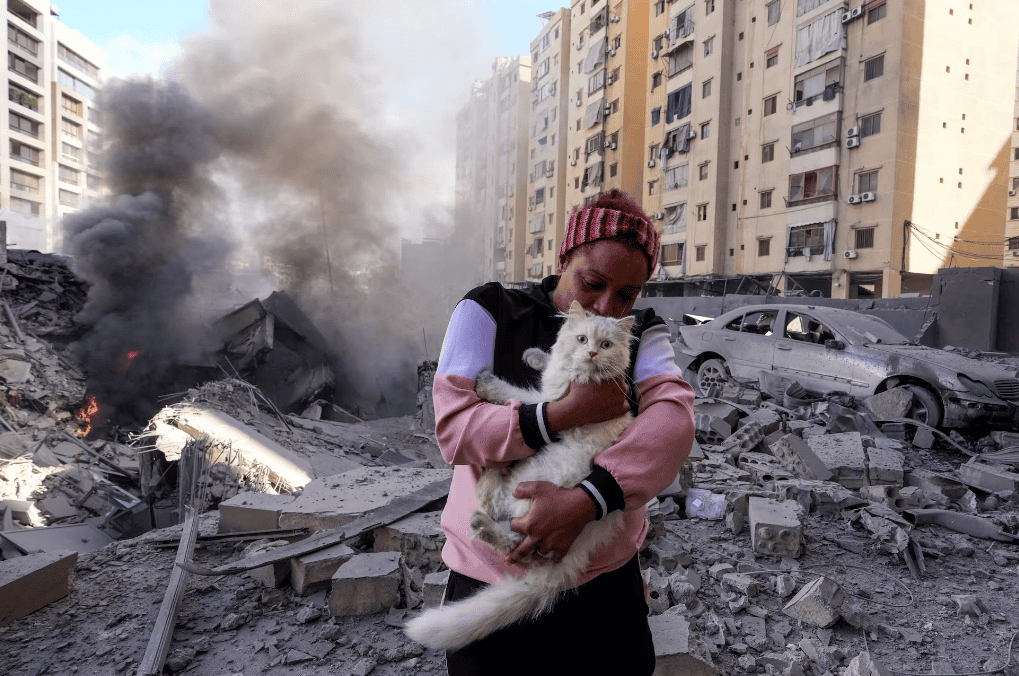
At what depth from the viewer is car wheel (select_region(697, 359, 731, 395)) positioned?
8.38 meters

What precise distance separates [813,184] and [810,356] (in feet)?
59.2

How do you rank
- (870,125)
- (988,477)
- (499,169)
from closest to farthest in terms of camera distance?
1. (988,477)
2. (870,125)
3. (499,169)

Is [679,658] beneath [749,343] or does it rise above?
beneath

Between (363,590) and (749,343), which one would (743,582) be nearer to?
(363,590)

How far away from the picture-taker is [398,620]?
109 inches

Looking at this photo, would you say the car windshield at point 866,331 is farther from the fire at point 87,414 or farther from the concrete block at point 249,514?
the fire at point 87,414

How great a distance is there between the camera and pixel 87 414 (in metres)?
12.1

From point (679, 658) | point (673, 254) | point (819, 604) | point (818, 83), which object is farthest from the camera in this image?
point (673, 254)

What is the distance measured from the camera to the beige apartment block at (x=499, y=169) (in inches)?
1775

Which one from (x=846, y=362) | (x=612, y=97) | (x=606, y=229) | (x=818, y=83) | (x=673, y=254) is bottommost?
(x=846, y=362)

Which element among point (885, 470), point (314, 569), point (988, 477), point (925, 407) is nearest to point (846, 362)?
point (925, 407)

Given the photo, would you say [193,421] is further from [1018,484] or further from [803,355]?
[1018,484]

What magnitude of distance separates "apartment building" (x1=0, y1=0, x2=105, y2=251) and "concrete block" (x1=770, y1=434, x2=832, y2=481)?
43.4 m

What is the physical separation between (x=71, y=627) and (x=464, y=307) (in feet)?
10.1
